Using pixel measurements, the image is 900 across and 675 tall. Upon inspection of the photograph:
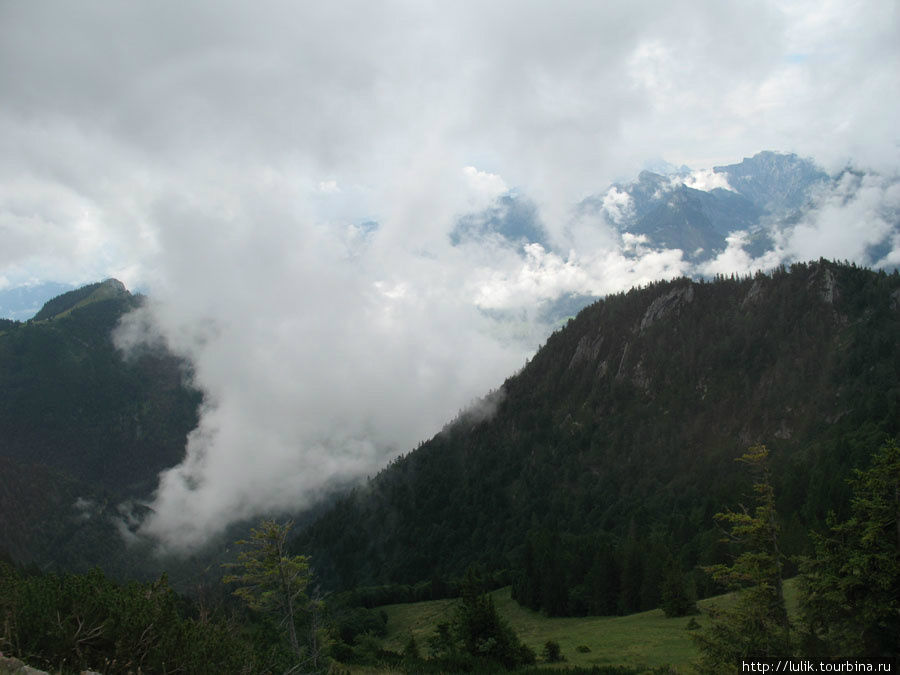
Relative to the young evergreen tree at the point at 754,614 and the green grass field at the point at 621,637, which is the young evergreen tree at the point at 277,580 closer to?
the green grass field at the point at 621,637

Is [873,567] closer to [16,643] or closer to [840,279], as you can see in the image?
[16,643]

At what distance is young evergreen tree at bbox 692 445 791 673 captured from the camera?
24.5m

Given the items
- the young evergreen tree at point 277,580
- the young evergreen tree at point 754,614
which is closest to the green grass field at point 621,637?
the young evergreen tree at point 754,614

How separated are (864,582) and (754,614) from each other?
4.99 meters

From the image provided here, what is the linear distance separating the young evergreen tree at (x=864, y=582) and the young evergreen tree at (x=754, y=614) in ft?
5.12

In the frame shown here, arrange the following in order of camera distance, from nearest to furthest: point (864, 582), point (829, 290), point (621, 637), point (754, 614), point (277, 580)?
Result: point (864, 582) < point (754, 614) < point (277, 580) < point (621, 637) < point (829, 290)

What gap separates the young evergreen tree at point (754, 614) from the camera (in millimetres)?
24531

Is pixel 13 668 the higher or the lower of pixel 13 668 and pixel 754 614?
the higher

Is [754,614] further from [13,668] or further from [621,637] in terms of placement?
[621,637]

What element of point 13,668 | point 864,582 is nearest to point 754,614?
point 864,582

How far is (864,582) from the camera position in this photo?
72.7 ft

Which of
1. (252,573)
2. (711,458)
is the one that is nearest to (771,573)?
(252,573)

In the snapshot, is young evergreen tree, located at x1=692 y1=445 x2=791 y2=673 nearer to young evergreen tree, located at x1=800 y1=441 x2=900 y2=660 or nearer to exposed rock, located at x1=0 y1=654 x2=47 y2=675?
young evergreen tree, located at x1=800 y1=441 x2=900 y2=660

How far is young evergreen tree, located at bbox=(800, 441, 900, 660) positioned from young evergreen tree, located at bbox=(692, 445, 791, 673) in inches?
61.5
